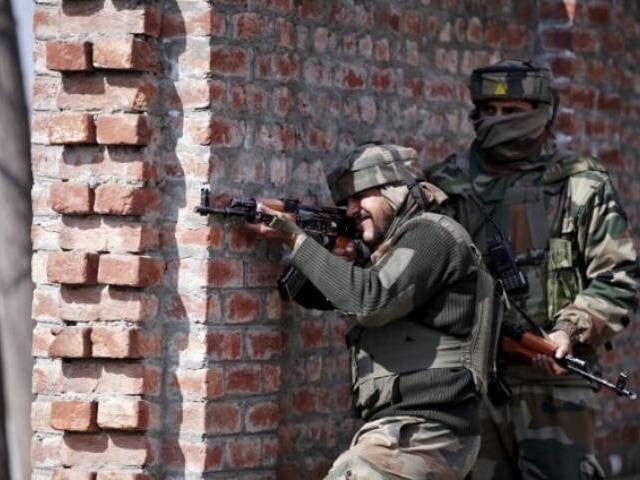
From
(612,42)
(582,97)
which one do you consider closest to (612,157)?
(582,97)

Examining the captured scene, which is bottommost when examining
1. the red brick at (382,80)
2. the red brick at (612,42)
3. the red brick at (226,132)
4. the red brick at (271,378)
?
the red brick at (271,378)

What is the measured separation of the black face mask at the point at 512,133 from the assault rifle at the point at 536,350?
2.16ft

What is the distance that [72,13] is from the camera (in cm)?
570

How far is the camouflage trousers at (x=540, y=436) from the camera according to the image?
6102mm

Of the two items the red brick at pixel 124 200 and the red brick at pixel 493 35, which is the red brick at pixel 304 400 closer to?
the red brick at pixel 124 200

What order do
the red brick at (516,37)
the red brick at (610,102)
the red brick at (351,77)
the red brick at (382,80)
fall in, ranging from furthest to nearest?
the red brick at (610,102), the red brick at (516,37), the red brick at (382,80), the red brick at (351,77)

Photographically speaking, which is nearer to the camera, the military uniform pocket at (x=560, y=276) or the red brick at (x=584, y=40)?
the military uniform pocket at (x=560, y=276)

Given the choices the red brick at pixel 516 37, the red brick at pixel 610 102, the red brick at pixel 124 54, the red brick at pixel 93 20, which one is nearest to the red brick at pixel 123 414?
the red brick at pixel 124 54

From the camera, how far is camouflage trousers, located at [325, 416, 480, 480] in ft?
17.4

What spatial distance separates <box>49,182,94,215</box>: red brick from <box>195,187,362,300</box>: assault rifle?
386mm

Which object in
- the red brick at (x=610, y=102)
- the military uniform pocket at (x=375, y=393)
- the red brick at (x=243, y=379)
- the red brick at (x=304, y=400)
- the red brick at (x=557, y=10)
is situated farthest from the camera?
the red brick at (x=610, y=102)

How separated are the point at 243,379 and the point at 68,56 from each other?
1.24 metres

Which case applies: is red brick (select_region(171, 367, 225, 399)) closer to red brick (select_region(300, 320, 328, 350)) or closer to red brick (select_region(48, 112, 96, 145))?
red brick (select_region(300, 320, 328, 350))

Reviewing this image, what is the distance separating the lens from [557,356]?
595cm
